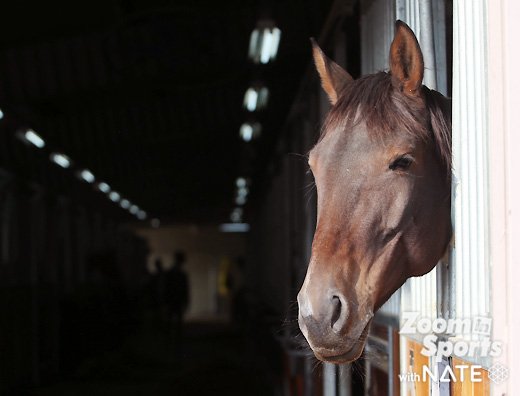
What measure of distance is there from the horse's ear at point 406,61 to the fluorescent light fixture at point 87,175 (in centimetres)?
979

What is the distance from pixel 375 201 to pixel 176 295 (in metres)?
7.76

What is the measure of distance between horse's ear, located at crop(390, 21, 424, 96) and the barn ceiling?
87 cm

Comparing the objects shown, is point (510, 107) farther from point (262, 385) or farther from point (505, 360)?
point (262, 385)

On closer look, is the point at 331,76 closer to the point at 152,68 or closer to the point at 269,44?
the point at 269,44

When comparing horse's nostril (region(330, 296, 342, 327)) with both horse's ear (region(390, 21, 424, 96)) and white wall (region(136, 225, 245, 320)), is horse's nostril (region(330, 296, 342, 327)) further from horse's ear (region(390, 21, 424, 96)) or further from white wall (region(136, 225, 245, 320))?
white wall (region(136, 225, 245, 320))

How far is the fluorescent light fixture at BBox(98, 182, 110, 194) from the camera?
42.9 ft

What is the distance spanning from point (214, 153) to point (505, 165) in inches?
266

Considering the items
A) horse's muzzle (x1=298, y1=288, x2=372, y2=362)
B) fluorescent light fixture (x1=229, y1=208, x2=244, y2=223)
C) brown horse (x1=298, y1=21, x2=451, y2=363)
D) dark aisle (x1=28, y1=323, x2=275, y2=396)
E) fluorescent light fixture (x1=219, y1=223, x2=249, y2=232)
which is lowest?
dark aisle (x1=28, y1=323, x2=275, y2=396)

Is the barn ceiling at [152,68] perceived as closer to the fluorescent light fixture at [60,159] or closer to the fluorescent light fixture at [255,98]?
the fluorescent light fixture at [255,98]

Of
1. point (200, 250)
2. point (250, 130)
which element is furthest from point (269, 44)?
point (200, 250)

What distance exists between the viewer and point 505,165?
71.0 inches

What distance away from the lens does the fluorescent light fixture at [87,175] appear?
11.6 m

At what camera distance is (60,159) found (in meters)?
10.4

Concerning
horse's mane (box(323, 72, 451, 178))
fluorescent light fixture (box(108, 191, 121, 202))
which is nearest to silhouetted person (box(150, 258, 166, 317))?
fluorescent light fixture (box(108, 191, 121, 202))
